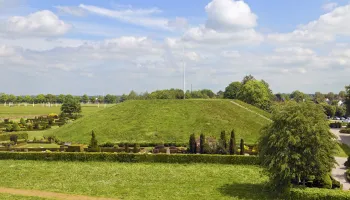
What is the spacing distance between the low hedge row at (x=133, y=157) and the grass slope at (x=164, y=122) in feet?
40.4

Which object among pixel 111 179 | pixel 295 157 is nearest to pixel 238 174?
pixel 295 157

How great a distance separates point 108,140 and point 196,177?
23.0 meters

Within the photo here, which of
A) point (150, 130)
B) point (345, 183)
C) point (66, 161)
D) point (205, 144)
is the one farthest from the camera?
point (150, 130)

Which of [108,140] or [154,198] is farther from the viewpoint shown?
[108,140]

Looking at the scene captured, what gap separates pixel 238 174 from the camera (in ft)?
100

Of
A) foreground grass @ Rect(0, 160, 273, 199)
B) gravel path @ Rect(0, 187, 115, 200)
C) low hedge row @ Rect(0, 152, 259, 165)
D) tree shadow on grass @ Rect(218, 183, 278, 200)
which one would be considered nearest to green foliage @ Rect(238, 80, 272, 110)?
low hedge row @ Rect(0, 152, 259, 165)

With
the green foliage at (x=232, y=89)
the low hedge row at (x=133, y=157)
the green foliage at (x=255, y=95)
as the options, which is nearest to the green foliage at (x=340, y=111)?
the green foliage at (x=232, y=89)

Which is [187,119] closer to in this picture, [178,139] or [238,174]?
[178,139]

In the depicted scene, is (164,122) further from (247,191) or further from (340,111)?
(340,111)

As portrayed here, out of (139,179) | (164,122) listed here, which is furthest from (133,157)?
(164,122)

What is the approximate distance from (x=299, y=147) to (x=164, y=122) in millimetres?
32542

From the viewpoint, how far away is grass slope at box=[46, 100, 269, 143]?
49844 millimetres

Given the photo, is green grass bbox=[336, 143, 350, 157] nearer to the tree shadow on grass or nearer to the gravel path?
the tree shadow on grass

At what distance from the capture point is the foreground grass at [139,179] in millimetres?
25125
